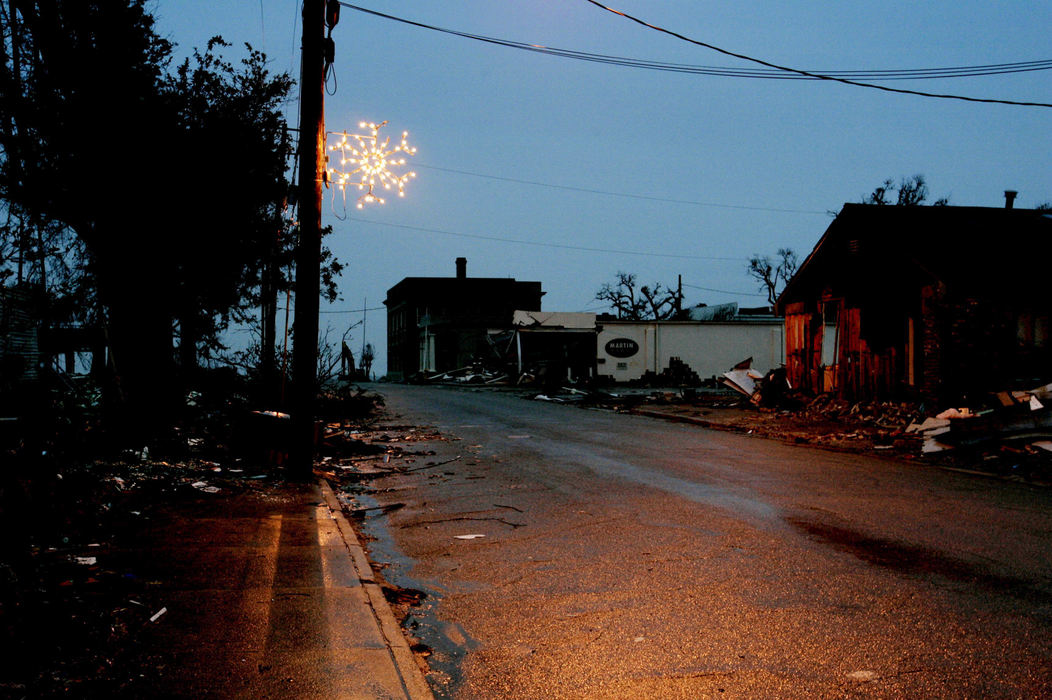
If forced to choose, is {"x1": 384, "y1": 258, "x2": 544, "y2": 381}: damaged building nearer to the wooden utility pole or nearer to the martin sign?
the martin sign

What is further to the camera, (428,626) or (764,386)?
(764,386)

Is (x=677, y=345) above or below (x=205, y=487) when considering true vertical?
above

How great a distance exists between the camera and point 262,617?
472 cm

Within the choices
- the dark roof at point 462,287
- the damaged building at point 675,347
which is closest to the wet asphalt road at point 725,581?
the damaged building at point 675,347

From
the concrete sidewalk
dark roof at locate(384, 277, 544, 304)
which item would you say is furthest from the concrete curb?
dark roof at locate(384, 277, 544, 304)

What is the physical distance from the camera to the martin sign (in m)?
49.7

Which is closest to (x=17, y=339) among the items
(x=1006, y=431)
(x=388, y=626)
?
(x=388, y=626)

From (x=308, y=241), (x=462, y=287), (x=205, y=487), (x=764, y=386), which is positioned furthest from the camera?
(x=462, y=287)

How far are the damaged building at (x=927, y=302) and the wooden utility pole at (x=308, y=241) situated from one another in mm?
14246

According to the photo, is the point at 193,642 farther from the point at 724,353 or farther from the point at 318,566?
the point at 724,353

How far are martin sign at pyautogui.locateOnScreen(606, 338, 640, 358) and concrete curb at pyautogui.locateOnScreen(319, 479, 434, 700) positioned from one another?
42.5m

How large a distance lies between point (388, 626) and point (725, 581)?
2.41m

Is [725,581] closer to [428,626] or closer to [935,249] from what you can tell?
[428,626]

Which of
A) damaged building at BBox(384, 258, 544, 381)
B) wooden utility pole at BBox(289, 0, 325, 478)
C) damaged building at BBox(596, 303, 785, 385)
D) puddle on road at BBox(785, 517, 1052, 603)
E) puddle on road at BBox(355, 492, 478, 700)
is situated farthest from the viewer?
damaged building at BBox(384, 258, 544, 381)
